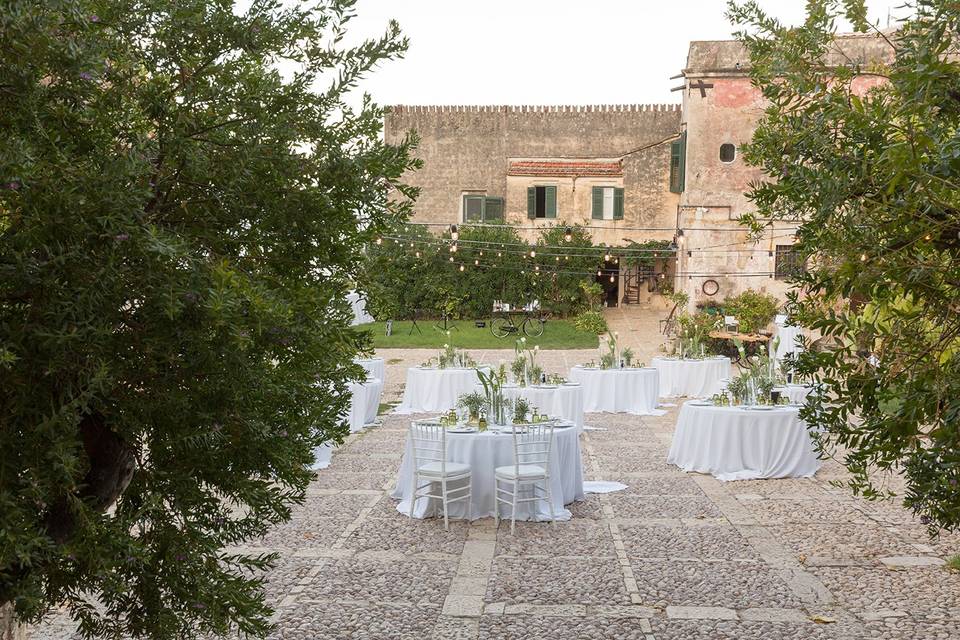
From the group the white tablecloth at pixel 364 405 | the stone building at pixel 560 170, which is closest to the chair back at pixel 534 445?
the white tablecloth at pixel 364 405

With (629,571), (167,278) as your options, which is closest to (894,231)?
(167,278)

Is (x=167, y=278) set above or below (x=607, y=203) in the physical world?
below

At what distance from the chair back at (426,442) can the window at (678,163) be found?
18.0 m

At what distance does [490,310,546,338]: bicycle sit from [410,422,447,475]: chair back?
17.0 meters

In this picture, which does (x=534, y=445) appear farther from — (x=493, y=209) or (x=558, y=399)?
(x=493, y=209)

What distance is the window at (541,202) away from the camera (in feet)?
105

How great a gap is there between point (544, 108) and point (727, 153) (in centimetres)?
1114

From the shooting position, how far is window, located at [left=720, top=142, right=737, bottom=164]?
23.4 metres

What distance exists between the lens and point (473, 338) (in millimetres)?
24938

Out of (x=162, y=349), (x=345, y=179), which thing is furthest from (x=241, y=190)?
(x=162, y=349)

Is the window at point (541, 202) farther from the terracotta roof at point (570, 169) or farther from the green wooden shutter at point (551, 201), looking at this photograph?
the terracotta roof at point (570, 169)

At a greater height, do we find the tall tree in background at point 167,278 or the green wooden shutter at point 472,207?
the green wooden shutter at point 472,207

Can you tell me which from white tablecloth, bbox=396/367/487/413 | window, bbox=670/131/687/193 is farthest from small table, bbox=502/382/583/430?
window, bbox=670/131/687/193

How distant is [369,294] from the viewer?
9.57 feet
